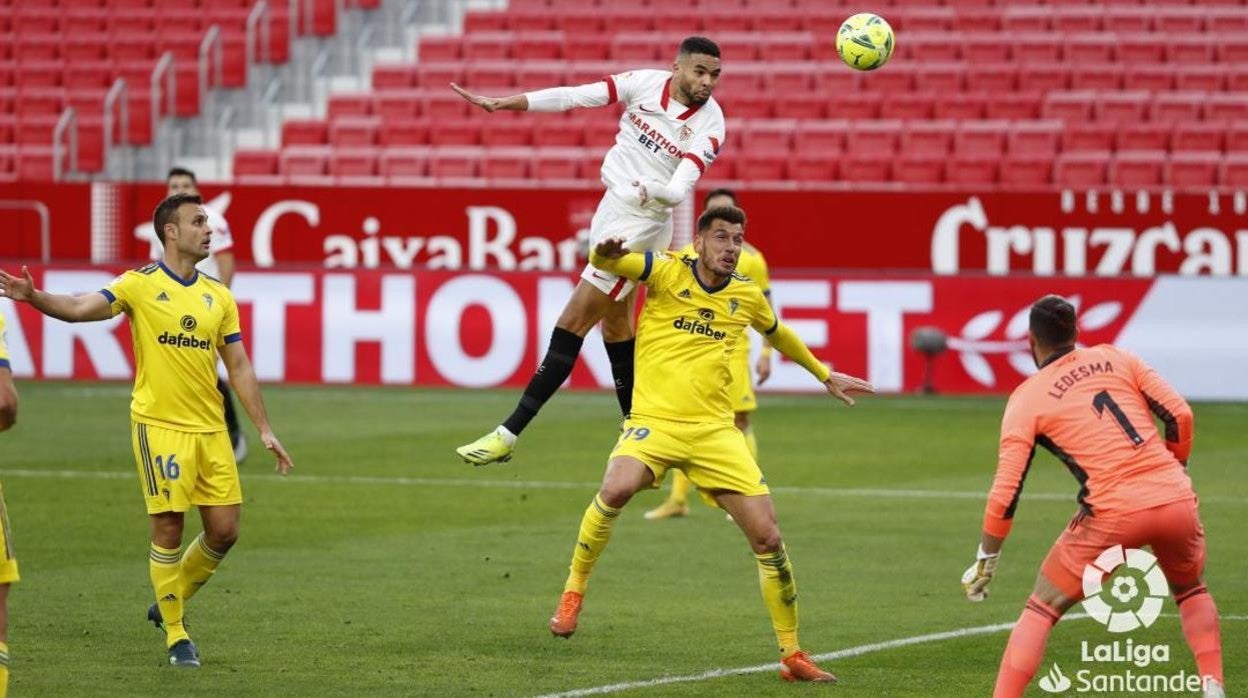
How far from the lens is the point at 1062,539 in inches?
319

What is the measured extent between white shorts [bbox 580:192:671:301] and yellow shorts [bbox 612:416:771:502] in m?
1.20

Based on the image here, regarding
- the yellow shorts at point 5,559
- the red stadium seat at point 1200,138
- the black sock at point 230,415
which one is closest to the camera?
the yellow shorts at point 5,559

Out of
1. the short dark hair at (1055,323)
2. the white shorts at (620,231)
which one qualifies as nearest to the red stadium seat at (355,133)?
the white shorts at (620,231)

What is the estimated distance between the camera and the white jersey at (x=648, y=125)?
430 inches

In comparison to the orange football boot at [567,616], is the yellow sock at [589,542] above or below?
above

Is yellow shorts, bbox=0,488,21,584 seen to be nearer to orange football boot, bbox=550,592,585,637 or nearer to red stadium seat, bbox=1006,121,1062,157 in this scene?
orange football boot, bbox=550,592,585,637

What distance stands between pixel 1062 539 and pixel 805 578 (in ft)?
16.0

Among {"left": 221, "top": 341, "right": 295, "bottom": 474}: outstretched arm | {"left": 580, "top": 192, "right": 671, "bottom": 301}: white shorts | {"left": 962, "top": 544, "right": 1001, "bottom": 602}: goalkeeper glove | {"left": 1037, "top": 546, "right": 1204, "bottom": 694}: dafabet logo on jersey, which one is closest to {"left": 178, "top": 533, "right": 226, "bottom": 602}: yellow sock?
{"left": 221, "top": 341, "right": 295, "bottom": 474}: outstretched arm

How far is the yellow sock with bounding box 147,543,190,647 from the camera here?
9875mm

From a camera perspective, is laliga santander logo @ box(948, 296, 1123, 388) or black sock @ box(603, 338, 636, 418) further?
laliga santander logo @ box(948, 296, 1123, 388)

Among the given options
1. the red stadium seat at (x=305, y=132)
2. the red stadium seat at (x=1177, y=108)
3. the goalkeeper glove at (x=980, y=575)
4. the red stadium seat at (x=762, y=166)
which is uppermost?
the red stadium seat at (x=1177, y=108)

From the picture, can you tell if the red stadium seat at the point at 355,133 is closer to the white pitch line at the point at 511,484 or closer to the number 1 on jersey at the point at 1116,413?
the white pitch line at the point at 511,484

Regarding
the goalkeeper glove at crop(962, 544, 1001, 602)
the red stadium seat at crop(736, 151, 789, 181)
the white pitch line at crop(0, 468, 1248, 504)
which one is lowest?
the white pitch line at crop(0, 468, 1248, 504)

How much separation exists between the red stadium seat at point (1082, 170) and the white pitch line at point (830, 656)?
16527mm
